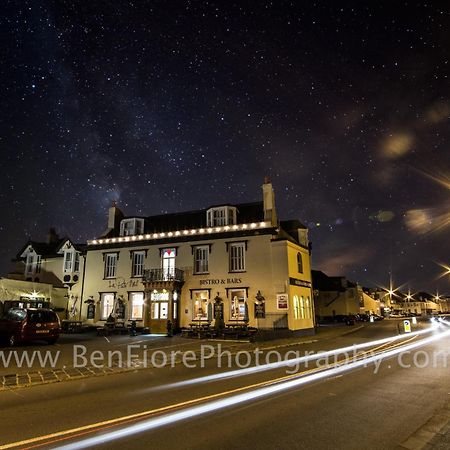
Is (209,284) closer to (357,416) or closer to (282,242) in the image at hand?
(282,242)

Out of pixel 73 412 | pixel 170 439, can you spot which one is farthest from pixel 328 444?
pixel 73 412

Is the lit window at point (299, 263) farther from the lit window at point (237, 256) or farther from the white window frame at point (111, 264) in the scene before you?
the white window frame at point (111, 264)

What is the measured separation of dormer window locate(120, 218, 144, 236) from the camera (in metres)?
32.4

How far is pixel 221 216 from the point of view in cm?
2962

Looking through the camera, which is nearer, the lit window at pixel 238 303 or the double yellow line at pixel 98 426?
the double yellow line at pixel 98 426

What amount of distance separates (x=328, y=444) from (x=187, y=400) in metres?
3.22

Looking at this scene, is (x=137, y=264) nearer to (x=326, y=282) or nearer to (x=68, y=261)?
(x=68, y=261)

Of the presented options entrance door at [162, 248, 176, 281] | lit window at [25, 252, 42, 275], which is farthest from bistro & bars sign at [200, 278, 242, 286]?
lit window at [25, 252, 42, 275]

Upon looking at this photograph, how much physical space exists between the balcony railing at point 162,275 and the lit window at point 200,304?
1611 millimetres

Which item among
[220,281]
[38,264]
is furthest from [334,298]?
[38,264]

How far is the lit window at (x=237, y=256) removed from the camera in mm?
27531

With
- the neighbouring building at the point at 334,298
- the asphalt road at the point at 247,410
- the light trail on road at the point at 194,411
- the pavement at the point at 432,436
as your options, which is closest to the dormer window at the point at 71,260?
the asphalt road at the point at 247,410

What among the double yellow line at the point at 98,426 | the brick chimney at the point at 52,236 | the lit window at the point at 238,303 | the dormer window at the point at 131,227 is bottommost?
the double yellow line at the point at 98,426

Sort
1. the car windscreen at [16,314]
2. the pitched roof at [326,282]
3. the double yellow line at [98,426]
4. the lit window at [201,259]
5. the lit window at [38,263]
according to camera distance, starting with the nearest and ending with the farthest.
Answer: the double yellow line at [98,426] < the car windscreen at [16,314] < the lit window at [201,259] < the lit window at [38,263] < the pitched roof at [326,282]
